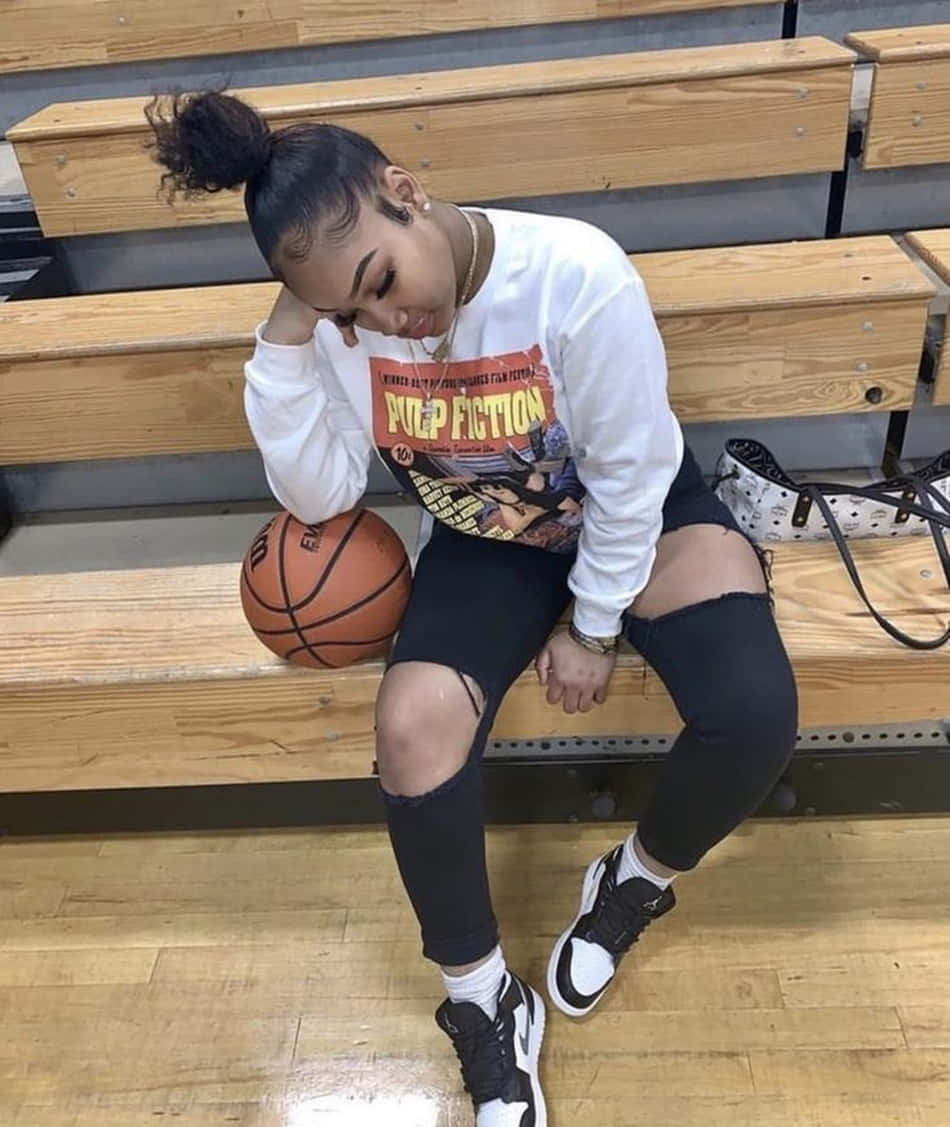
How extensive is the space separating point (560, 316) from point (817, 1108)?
2.98 feet

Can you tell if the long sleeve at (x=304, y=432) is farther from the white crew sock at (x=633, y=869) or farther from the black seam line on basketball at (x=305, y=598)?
the white crew sock at (x=633, y=869)

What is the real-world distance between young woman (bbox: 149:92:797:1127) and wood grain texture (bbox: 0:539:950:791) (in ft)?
0.41

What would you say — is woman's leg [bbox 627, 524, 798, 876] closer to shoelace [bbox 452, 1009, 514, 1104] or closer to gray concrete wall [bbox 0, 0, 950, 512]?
shoelace [bbox 452, 1009, 514, 1104]

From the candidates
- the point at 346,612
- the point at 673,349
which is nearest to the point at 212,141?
the point at 346,612

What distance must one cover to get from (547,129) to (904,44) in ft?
1.87

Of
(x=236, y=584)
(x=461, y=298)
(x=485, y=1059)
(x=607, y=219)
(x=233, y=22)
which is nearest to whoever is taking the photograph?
(x=461, y=298)

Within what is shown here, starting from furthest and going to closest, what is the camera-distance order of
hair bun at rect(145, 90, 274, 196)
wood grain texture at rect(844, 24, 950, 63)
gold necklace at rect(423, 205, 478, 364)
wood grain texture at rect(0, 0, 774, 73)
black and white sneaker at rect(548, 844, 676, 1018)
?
wood grain texture at rect(0, 0, 774, 73) < wood grain texture at rect(844, 24, 950, 63) < black and white sneaker at rect(548, 844, 676, 1018) < gold necklace at rect(423, 205, 478, 364) < hair bun at rect(145, 90, 274, 196)

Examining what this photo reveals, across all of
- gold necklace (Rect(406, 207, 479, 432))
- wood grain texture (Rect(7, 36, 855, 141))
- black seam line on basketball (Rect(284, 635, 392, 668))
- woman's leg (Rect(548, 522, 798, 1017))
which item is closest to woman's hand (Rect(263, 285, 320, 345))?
gold necklace (Rect(406, 207, 479, 432))

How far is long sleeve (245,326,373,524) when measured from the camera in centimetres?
104

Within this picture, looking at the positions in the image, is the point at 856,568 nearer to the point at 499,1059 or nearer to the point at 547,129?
the point at 499,1059

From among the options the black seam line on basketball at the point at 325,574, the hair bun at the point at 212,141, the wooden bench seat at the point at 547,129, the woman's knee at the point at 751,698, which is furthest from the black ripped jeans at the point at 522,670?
the wooden bench seat at the point at 547,129

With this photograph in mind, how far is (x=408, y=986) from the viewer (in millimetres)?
1283

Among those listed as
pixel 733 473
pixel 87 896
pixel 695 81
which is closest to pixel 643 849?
pixel 733 473

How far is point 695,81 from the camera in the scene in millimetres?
1564
